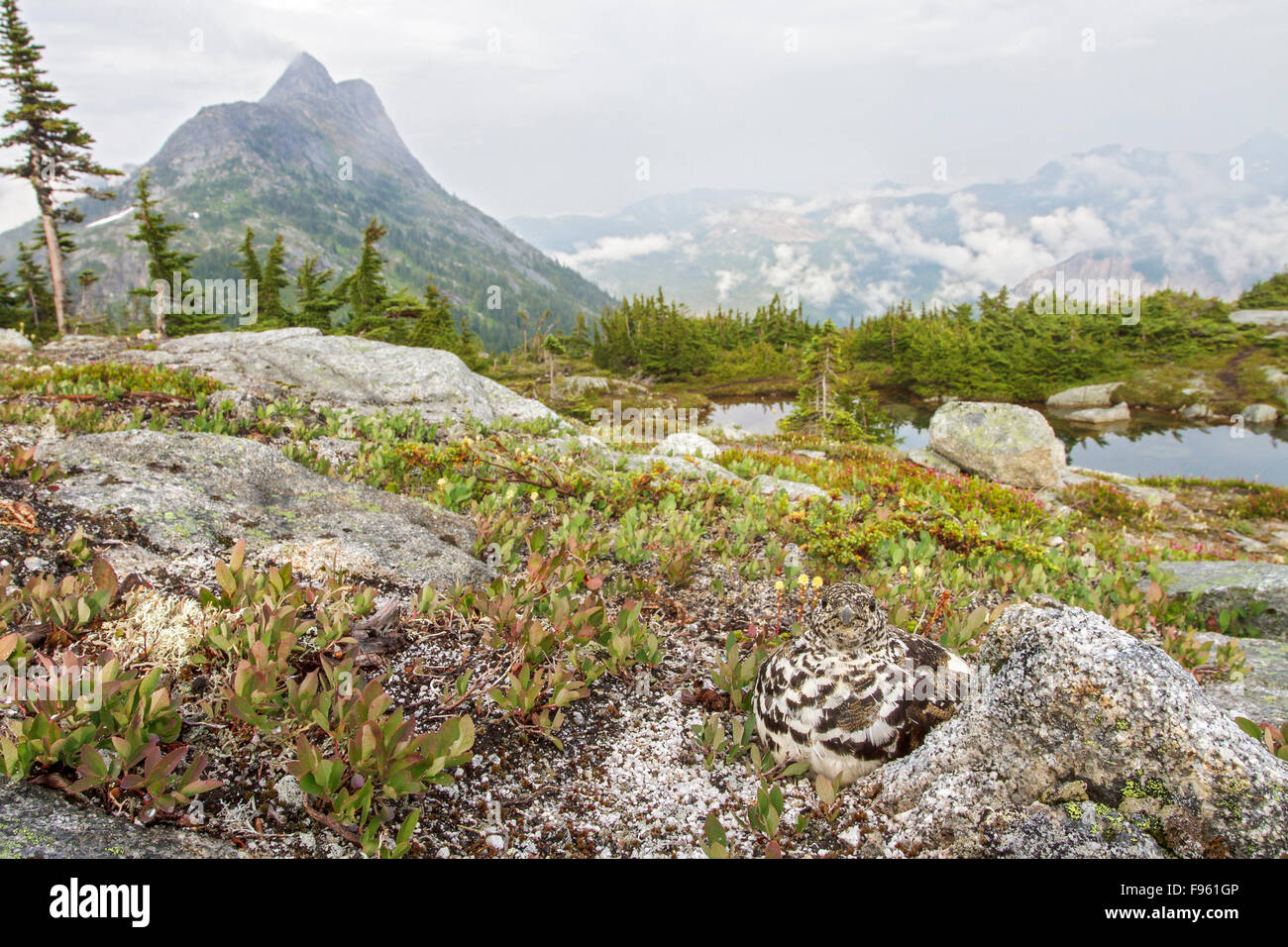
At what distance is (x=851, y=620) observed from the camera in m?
3.15

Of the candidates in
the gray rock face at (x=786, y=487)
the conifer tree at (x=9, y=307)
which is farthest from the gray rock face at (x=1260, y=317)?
the conifer tree at (x=9, y=307)

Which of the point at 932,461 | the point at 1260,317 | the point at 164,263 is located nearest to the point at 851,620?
the point at 932,461

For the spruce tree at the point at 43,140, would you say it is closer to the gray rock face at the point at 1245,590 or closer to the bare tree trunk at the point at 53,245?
the bare tree trunk at the point at 53,245

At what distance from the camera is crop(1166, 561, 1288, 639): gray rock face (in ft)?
21.9

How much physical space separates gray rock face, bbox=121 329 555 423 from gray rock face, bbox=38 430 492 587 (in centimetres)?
591

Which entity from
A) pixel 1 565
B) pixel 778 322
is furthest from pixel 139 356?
pixel 778 322

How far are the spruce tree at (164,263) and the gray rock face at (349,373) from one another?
40.2 metres

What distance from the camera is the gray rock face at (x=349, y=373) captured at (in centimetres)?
1270

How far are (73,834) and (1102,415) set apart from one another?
79861 millimetres

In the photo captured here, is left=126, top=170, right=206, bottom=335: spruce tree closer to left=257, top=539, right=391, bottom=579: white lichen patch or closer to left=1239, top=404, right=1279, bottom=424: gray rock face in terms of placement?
left=257, top=539, right=391, bottom=579: white lichen patch

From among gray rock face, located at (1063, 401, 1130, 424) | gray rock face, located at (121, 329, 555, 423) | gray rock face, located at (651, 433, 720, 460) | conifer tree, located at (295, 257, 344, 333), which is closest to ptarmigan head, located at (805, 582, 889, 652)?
gray rock face, located at (121, 329, 555, 423)

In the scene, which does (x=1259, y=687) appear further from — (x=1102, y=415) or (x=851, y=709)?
(x=1102, y=415)

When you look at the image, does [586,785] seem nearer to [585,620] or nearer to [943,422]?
[585,620]

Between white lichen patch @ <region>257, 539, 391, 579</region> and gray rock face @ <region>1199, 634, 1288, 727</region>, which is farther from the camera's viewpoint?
white lichen patch @ <region>257, 539, 391, 579</region>
